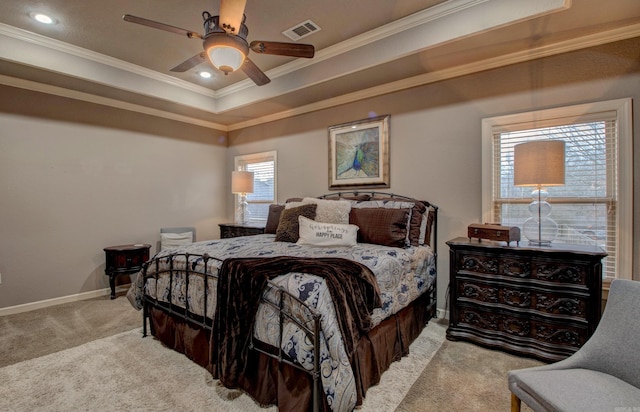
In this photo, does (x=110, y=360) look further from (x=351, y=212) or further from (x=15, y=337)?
(x=351, y=212)

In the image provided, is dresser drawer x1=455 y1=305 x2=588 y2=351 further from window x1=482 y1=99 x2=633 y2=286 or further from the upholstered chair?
the upholstered chair

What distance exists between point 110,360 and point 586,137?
169 inches

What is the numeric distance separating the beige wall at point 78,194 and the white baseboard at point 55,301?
50 mm

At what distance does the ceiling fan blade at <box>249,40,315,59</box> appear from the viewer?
234cm

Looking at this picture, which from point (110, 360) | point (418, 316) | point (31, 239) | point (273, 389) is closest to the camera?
point (273, 389)

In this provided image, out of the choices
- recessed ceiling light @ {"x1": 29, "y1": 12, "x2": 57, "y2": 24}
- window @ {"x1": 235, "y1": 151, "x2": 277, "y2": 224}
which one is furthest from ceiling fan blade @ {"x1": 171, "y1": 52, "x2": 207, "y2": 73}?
window @ {"x1": 235, "y1": 151, "x2": 277, "y2": 224}

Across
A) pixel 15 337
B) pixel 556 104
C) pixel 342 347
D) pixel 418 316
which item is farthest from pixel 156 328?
pixel 556 104

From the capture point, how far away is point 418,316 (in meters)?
2.83

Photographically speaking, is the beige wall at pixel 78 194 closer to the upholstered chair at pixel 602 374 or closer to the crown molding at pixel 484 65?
the crown molding at pixel 484 65

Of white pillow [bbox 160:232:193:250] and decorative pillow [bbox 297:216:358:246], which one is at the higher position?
decorative pillow [bbox 297:216:358:246]

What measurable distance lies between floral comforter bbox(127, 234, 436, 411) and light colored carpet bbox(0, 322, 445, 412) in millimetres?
433

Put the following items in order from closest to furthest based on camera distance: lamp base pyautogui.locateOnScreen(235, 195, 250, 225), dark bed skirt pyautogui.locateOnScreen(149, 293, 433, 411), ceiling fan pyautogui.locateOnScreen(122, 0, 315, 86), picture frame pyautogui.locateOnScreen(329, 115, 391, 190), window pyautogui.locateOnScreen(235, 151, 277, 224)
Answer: dark bed skirt pyautogui.locateOnScreen(149, 293, 433, 411) → ceiling fan pyautogui.locateOnScreen(122, 0, 315, 86) → picture frame pyautogui.locateOnScreen(329, 115, 391, 190) → window pyautogui.locateOnScreen(235, 151, 277, 224) → lamp base pyautogui.locateOnScreen(235, 195, 250, 225)

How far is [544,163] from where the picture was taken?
2361 mm

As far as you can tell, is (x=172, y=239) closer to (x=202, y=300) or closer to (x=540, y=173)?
(x=202, y=300)
